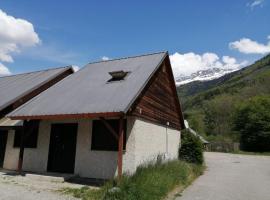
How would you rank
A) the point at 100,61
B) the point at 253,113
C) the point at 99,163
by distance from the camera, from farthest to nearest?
the point at 253,113
the point at 100,61
the point at 99,163

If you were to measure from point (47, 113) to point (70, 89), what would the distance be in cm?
289

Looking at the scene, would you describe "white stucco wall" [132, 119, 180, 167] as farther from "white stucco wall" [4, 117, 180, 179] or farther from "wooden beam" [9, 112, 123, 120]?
"wooden beam" [9, 112, 123, 120]

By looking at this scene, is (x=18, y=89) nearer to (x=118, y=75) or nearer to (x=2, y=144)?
(x=2, y=144)

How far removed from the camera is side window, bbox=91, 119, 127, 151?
12.3m

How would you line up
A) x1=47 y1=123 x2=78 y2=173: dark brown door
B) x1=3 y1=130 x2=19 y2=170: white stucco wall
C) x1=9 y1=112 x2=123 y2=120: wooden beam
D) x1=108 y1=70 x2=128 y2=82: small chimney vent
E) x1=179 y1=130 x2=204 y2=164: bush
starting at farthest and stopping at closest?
x1=179 y1=130 x2=204 y2=164: bush
x1=3 y1=130 x2=19 y2=170: white stucco wall
x1=108 y1=70 x2=128 y2=82: small chimney vent
x1=47 y1=123 x2=78 y2=173: dark brown door
x1=9 y1=112 x2=123 y2=120: wooden beam

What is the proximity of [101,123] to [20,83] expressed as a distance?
30.9 feet

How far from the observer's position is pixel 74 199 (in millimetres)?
8703

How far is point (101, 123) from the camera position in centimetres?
A: 1268

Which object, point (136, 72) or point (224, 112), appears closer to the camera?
point (136, 72)

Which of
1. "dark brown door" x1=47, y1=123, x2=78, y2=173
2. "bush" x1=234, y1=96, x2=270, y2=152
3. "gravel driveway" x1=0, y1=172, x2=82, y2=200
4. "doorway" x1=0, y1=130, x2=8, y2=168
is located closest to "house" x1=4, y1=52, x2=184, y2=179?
"dark brown door" x1=47, y1=123, x2=78, y2=173

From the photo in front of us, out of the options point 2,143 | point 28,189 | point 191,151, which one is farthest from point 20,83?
point 191,151

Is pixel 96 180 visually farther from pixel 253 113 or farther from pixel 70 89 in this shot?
pixel 253 113

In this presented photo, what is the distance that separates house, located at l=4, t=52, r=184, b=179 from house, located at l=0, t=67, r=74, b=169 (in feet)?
2.54

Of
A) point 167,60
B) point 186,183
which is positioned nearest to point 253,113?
point 167,60
